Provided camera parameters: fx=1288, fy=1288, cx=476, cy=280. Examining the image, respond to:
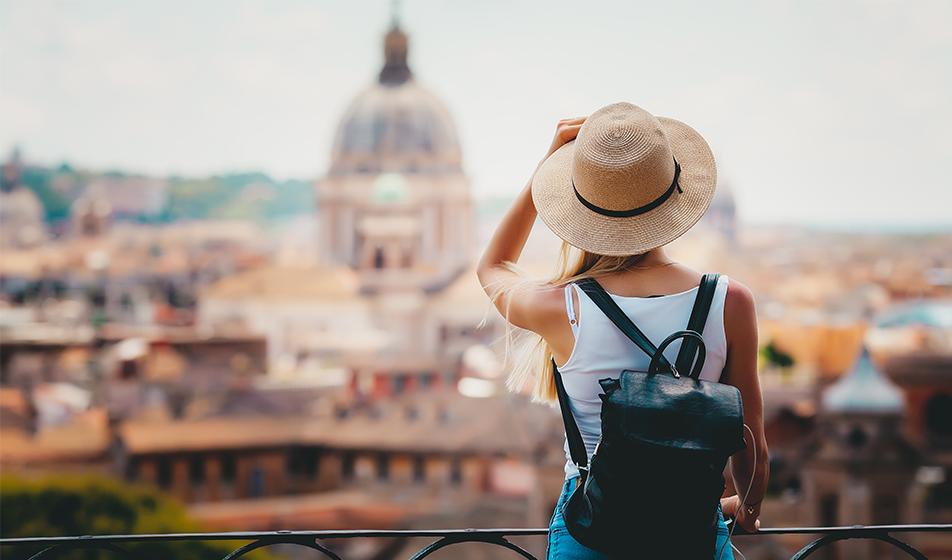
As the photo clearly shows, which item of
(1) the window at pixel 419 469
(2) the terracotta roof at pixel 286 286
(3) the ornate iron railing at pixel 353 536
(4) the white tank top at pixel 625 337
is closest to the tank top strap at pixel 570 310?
(4) the white tank top at pixel 625 337

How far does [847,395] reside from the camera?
1619 centimetres

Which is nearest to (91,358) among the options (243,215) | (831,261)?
(243,215)

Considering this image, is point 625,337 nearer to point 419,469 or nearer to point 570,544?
point 570,544

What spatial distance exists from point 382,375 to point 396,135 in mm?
18346

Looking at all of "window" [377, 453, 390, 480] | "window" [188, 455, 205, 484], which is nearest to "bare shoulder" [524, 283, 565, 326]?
"window" [377, 453, 390, 480]

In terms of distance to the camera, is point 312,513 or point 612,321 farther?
point 312,513

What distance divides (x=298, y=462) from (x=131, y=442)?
8.57 ft

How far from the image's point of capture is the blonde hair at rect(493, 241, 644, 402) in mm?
1331

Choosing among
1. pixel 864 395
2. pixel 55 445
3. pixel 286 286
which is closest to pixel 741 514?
pixel 864 395

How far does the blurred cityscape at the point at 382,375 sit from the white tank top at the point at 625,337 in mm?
204

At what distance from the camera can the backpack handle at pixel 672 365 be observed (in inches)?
46.6

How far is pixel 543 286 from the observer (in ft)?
4.43

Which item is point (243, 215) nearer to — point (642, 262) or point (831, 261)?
point (831, 261)

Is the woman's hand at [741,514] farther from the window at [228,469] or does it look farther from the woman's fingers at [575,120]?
the window at [228,469]
